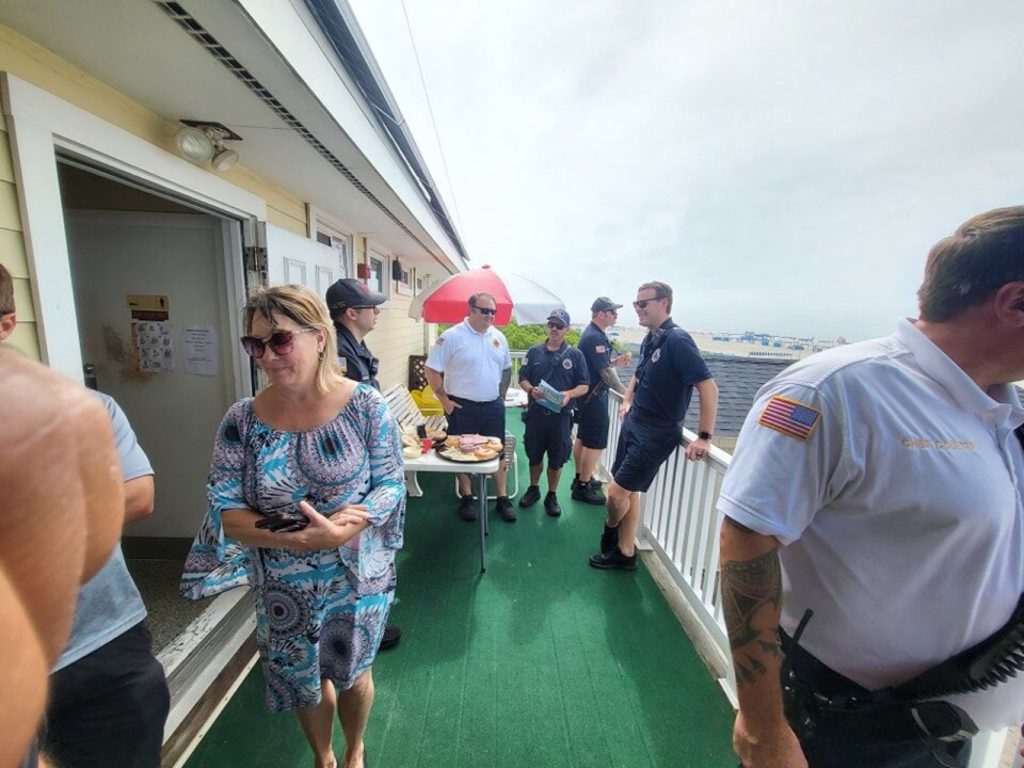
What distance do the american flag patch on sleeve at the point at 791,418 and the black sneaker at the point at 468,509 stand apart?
9.00 ft

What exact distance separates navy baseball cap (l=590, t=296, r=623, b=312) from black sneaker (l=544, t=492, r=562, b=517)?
1701 mm

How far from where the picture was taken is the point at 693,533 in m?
2.41

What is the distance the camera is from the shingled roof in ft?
19.8

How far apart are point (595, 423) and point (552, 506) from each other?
82 centimetres

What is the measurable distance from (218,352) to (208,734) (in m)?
1.90

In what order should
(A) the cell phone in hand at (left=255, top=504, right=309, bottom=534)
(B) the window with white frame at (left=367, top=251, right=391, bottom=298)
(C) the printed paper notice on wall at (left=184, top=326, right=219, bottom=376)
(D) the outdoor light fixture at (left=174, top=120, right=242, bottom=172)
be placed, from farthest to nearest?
1. (B) the window with white frame at (left=367, top=251, right=391, bottom=298)
2. (C) the printed paper notice on wall at (left=184, top=326, right=219, bottom=376)
3. (D) the outdoor light fixture at (left=174, top=120, right=242, bottom=172)
4. (A) the cell phone in hand at (left=255, top=504, right=309, bottom=534)

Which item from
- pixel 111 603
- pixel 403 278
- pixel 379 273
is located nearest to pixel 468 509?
pixel 111 603

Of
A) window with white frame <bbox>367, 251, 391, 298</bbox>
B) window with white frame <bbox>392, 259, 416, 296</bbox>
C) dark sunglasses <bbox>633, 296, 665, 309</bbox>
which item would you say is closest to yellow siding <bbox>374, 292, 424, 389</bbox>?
window with white frame <bbox>392, 259, 416, 296</bbox>

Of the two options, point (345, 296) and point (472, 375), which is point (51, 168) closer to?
point (345, 296)

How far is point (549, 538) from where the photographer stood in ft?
10.3

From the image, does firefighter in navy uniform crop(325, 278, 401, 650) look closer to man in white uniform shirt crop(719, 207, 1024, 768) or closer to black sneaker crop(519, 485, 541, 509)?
black sneaker crop(519, 485, 541, 509)

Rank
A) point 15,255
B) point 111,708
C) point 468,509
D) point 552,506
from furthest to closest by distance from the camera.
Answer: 1. point 552,506
2. point 468,509
3. point 15,255
4. point 111,708

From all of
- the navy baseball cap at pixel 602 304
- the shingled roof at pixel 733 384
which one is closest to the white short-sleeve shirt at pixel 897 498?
the navy baseball cap at pixel 602 304

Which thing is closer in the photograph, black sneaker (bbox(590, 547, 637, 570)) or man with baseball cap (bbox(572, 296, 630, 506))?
black sneaker (bbox(590, 547, 637, 570))
